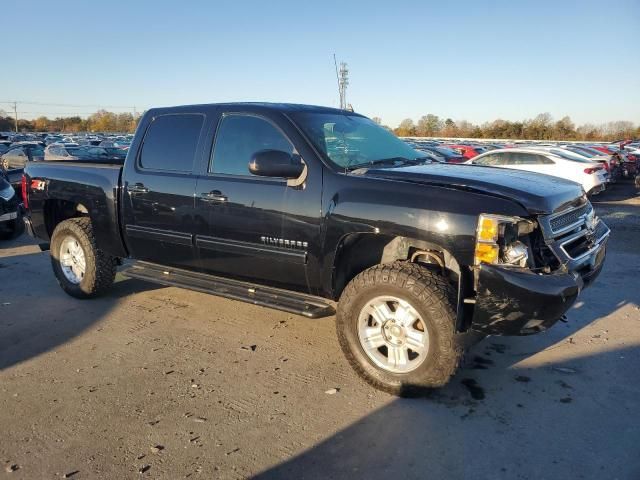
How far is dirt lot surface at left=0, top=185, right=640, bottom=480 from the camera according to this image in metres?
2.77

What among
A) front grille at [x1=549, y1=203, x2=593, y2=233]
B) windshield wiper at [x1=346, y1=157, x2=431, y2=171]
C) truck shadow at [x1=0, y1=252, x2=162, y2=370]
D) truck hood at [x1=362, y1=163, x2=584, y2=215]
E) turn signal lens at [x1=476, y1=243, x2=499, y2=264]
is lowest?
truck shadow at [x1=0, y1=252, x2=162, y2=370]

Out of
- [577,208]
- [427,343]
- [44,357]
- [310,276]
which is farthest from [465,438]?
[44,357]

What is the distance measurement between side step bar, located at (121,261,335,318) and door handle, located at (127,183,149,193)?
723 mm

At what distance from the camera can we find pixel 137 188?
4758mm

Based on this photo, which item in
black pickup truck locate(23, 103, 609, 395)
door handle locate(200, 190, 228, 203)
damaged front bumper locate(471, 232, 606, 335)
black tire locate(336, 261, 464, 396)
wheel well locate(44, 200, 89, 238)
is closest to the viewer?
damaged front bumper locate(471, 232, 606, 335)

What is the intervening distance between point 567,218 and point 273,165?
2062mm

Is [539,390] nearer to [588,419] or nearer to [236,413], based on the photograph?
[588,419]

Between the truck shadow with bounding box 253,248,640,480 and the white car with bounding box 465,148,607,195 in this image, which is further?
the white car with bounding box 465,148,607,195

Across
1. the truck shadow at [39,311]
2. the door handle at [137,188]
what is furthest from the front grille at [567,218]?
the truck shadow at [39,311]

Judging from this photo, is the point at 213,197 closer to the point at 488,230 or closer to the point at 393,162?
the point at 393,162

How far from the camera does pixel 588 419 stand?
3.17 metres

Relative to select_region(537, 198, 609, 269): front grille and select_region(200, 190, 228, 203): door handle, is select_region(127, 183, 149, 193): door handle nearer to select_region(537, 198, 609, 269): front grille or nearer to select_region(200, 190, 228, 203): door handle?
select_region(200, 190, 228, 203): door handle

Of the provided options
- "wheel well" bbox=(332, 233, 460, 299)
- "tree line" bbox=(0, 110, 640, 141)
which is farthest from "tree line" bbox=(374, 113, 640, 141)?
"wheel well" bbox=(332, 233, 460, 299)

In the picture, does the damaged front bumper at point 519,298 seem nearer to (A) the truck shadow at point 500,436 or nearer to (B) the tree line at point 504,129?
(A) the truck shadow at point 500,436
